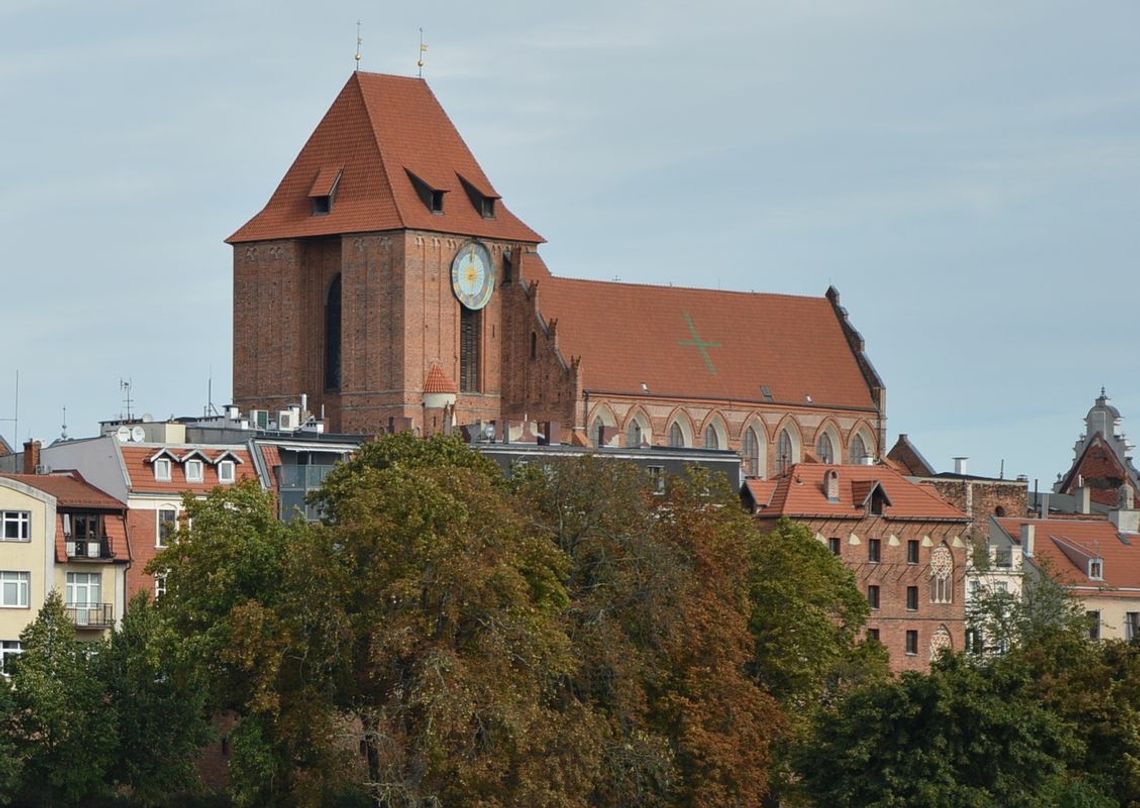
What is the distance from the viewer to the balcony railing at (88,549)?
102562 mm

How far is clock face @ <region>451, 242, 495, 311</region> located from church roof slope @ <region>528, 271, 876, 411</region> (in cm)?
319

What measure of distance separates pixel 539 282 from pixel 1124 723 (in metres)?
58.3

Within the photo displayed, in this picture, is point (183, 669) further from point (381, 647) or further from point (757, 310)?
point (757, 310)

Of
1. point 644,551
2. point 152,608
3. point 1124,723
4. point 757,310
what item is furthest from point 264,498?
point 757,310

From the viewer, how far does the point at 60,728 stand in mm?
91562

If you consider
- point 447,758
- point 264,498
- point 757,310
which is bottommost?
point 447,758

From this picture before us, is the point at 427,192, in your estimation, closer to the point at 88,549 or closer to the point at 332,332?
the point at 332,332

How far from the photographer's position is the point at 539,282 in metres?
147

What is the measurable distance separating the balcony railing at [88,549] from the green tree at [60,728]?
374 inches

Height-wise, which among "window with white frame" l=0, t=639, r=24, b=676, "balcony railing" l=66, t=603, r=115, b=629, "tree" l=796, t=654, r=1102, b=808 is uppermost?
"balcony railing" l=66, t=603, r=115, b=629

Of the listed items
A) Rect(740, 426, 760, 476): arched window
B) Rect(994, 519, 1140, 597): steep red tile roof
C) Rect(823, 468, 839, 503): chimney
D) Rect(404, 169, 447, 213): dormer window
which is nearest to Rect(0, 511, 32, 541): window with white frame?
Rect(823, 468, 839, 503): chimney

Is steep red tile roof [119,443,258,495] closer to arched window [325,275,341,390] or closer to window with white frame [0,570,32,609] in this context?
window with white frame [0,570,32,609]

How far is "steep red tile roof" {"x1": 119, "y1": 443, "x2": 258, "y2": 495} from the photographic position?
107188 millimetres

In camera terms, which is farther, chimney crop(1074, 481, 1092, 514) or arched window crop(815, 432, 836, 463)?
chimney crop(1074, 481, 1092, 514)
